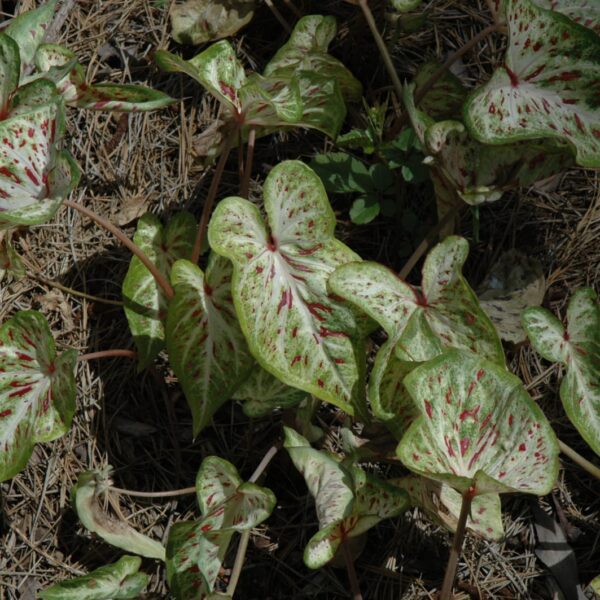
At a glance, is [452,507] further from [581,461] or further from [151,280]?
[151,280]

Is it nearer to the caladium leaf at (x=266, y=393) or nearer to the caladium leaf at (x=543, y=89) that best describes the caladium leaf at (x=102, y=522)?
the caladium leaf at (x=266, y=393)

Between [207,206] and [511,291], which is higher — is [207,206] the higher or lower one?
the higher one

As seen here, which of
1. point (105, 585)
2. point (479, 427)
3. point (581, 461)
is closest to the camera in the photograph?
point (479, 427)

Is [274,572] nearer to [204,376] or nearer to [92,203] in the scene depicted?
[204,376]

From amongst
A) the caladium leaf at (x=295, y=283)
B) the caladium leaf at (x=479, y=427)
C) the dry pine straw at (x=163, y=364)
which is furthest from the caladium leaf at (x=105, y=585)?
the caladium leaf at (x=479, y=427)

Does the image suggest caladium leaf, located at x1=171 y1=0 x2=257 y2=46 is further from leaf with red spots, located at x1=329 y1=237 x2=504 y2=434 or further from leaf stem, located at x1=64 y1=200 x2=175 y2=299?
leaf with red spots, located at x1=329 y1=237 x2=504 y2=434

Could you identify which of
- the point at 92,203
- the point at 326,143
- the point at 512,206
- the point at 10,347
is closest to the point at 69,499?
the point at 10,347

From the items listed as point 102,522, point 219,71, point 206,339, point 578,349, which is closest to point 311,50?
point 219,71
